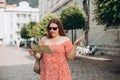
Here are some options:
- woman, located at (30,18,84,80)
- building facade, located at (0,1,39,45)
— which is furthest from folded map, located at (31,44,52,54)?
building facade, located at (0,1,39,45)

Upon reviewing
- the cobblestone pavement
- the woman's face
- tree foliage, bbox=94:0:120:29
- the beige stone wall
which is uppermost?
tree foliage, bbox=94:0:120:29

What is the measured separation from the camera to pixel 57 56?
4.58m

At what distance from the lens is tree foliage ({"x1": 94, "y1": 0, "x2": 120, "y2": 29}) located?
50.4 feet

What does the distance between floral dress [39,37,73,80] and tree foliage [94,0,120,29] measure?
36.0ft

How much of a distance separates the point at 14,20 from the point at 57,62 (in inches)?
3482

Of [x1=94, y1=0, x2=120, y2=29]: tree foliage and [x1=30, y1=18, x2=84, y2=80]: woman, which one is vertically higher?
[x1=94, y1=0, x2=120, y2=29]: tree foliage

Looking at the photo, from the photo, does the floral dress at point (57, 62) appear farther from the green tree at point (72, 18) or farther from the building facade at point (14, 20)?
the building facade at point (14, 20)

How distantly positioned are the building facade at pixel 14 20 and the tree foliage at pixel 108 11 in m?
73.8

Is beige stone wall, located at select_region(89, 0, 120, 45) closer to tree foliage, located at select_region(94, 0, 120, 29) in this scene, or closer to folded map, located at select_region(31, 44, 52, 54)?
tree foliage, located at select_region(94, 0, 120, 29)

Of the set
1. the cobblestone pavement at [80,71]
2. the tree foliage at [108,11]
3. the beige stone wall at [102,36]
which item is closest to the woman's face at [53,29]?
the cobblestone pavement at [80,71]

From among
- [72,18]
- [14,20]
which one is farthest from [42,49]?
[14,20]

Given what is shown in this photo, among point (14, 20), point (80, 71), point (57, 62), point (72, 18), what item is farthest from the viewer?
point (14, 20)

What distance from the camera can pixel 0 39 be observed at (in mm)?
90688

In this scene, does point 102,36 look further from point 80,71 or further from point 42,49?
point 42,49
